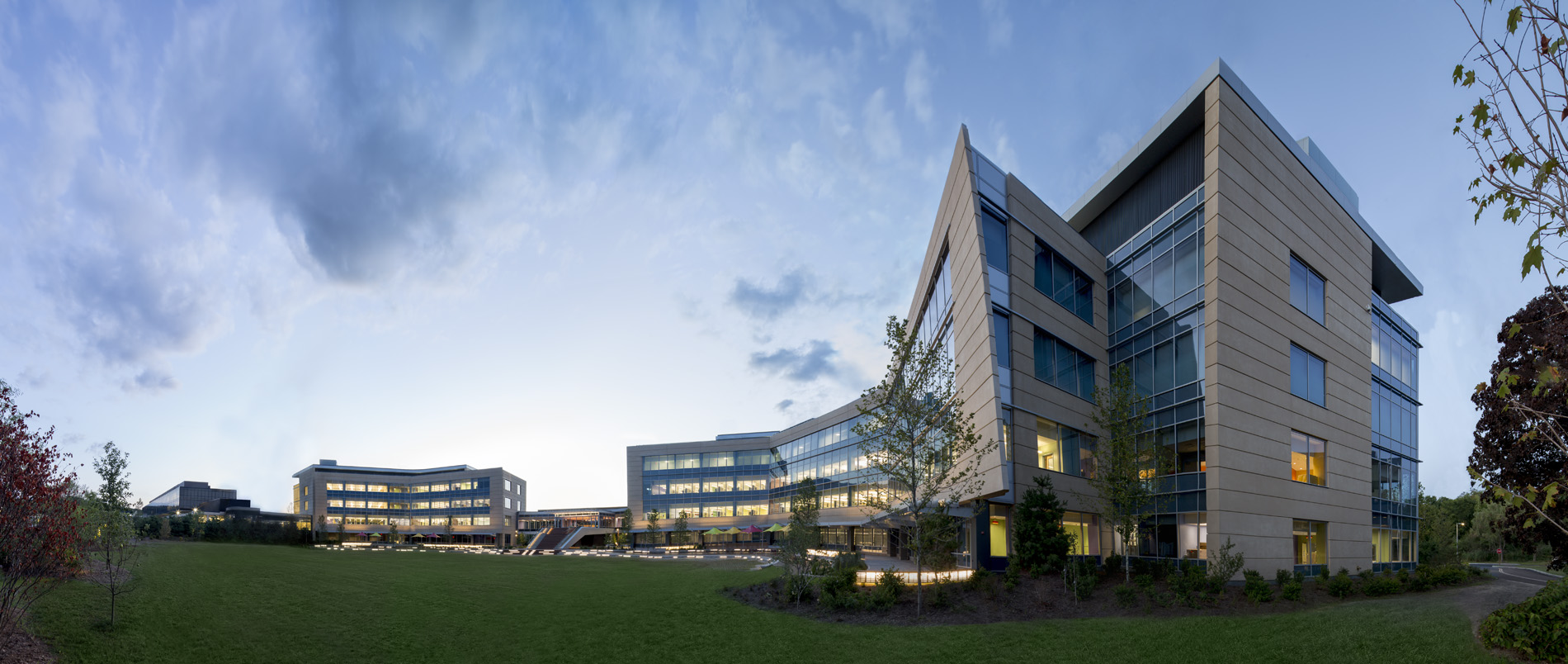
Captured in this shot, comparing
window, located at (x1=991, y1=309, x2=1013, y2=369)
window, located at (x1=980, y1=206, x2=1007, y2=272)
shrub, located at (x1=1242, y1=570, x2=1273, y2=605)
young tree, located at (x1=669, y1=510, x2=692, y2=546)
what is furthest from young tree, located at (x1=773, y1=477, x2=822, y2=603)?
young tree, located at (x1=669, y1=510, x2=692, y2=546)

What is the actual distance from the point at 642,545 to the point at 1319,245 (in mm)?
87014

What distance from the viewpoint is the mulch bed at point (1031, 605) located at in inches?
810

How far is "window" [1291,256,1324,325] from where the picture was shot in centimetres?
3225

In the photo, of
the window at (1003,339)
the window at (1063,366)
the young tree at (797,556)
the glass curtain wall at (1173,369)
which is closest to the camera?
the young tree at (797,556)

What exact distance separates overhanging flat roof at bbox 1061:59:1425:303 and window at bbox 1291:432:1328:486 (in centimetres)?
1294

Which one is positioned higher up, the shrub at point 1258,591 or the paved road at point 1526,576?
the shrub at point 1258,591

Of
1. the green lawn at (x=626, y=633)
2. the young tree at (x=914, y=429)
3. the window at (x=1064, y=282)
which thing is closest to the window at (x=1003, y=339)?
the window at (x=1064, y=282)

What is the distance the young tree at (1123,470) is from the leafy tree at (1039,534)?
1827mm

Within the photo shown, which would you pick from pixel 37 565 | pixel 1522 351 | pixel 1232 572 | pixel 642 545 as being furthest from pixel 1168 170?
pixel 642 545

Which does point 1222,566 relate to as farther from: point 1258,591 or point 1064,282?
point 1064,282

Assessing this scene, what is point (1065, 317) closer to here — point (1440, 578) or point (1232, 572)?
point (1232, 572)

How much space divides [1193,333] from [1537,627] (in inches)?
649

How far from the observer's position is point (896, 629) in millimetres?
19562

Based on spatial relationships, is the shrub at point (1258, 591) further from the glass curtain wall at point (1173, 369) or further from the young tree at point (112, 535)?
the young tree at point (112, 535)
